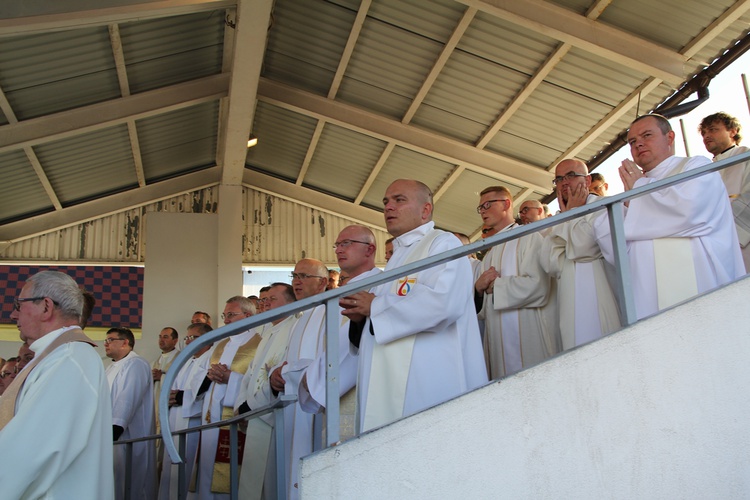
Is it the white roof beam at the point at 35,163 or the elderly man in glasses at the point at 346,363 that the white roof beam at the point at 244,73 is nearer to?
the white roof beam at the point at 35,163

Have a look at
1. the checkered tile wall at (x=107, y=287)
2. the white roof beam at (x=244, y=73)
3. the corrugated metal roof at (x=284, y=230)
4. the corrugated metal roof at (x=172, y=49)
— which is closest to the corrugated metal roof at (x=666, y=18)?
the white roof beam at (x=244, y=73)

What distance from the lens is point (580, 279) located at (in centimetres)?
434

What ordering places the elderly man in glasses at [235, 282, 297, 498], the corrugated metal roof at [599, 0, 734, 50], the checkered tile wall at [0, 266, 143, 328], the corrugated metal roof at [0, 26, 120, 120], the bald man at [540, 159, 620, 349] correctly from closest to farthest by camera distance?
1. the bald man at [540, 159, 620, 349]
2. the elderly man in glasses at [235, 282, 297, 498]
3. the corrugated metal roof at [599, 0, 734, 50]
4. the corrugated metal roof at [0, 26, 120, 120]
5. the checkered tile wall at [0, 266, 143, 328]

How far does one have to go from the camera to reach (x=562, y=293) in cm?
438

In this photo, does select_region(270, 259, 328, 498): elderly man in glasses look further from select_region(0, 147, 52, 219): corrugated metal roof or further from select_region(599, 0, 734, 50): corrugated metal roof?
select_region(0, 147, 52, 219): corrugated metal roof

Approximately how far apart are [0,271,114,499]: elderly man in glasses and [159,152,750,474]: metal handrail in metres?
0.63

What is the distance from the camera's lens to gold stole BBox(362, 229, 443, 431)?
A: 3.38 meters

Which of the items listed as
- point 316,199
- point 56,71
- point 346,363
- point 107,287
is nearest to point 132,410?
point 346,363

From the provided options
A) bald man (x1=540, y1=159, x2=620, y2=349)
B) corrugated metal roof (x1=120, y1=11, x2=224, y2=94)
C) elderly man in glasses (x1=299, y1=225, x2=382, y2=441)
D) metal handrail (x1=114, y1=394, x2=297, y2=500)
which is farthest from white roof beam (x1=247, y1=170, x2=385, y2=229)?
bald man (x1=540, y1=159, x2=620, y2=349)

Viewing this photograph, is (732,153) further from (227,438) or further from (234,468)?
(227,438)

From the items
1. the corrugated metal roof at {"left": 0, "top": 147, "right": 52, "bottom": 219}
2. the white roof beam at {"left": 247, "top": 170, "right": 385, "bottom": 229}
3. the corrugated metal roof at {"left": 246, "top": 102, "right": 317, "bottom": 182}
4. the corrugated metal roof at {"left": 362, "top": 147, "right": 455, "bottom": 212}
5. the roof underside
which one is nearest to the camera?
the roof underside

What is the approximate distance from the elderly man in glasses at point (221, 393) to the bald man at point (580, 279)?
2.12 metres

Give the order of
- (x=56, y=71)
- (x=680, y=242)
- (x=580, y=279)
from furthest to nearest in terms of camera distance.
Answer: (x=56, y=71), (x=580, y=279), (x=680, y=242)

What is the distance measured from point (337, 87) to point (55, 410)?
879 centimetres
